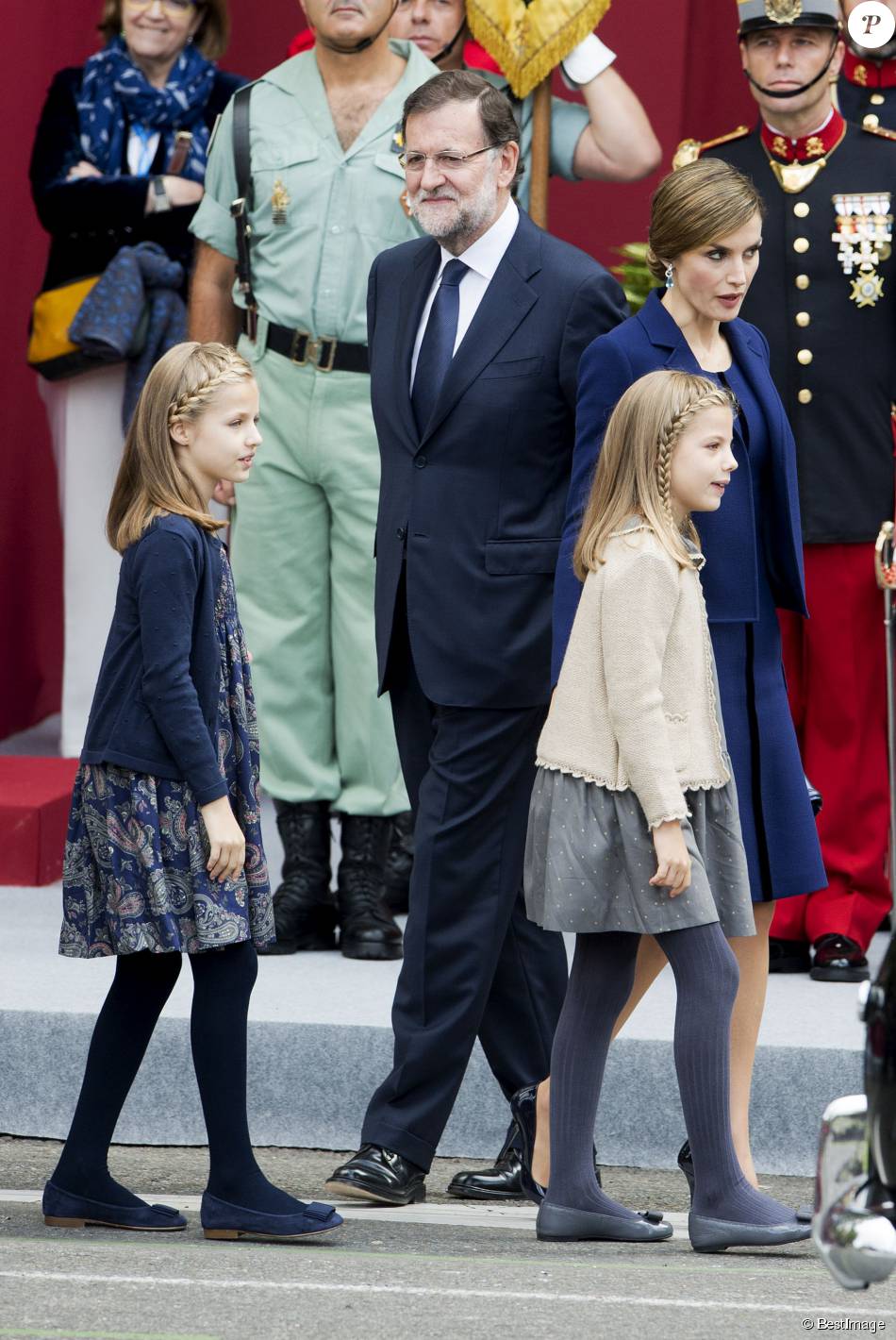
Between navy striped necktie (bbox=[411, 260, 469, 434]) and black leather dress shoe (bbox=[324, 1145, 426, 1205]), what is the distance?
4.17 ft

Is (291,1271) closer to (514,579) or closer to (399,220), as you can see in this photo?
(514,579)

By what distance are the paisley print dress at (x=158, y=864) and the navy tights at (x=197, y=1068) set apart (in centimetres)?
7

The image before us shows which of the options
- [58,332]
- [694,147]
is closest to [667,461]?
[694,147]

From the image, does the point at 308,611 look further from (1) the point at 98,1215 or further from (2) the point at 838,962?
(1) the point at 98,1215

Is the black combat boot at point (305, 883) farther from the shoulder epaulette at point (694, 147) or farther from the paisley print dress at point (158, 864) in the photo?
the shoulder epaulette at point (694, 147)

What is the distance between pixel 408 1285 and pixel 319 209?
268cm

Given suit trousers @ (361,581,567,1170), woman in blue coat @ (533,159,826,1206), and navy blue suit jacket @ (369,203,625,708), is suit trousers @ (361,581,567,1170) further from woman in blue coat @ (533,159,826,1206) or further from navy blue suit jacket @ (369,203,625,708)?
woman in blue coat @ (533,159,826,1206)

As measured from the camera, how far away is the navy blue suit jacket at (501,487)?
4.56 m

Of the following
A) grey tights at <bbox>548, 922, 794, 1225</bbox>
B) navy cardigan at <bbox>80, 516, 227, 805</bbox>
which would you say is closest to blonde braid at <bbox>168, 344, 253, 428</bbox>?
navy cardigan at <bbox>80, 516, 227, 805</bbox>

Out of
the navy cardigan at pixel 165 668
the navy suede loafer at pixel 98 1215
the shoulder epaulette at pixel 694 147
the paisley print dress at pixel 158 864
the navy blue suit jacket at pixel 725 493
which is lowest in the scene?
the navy suede loafer at pixel 98 1215

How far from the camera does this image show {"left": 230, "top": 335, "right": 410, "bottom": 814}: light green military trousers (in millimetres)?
5816

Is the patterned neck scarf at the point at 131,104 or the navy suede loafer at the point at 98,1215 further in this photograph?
the patterned neck scarf at the point at 131,104

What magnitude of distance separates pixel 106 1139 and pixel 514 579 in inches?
46.7

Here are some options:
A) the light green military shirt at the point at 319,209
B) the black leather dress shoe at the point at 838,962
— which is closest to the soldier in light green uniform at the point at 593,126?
the light green military shirt at the point at 319,209
